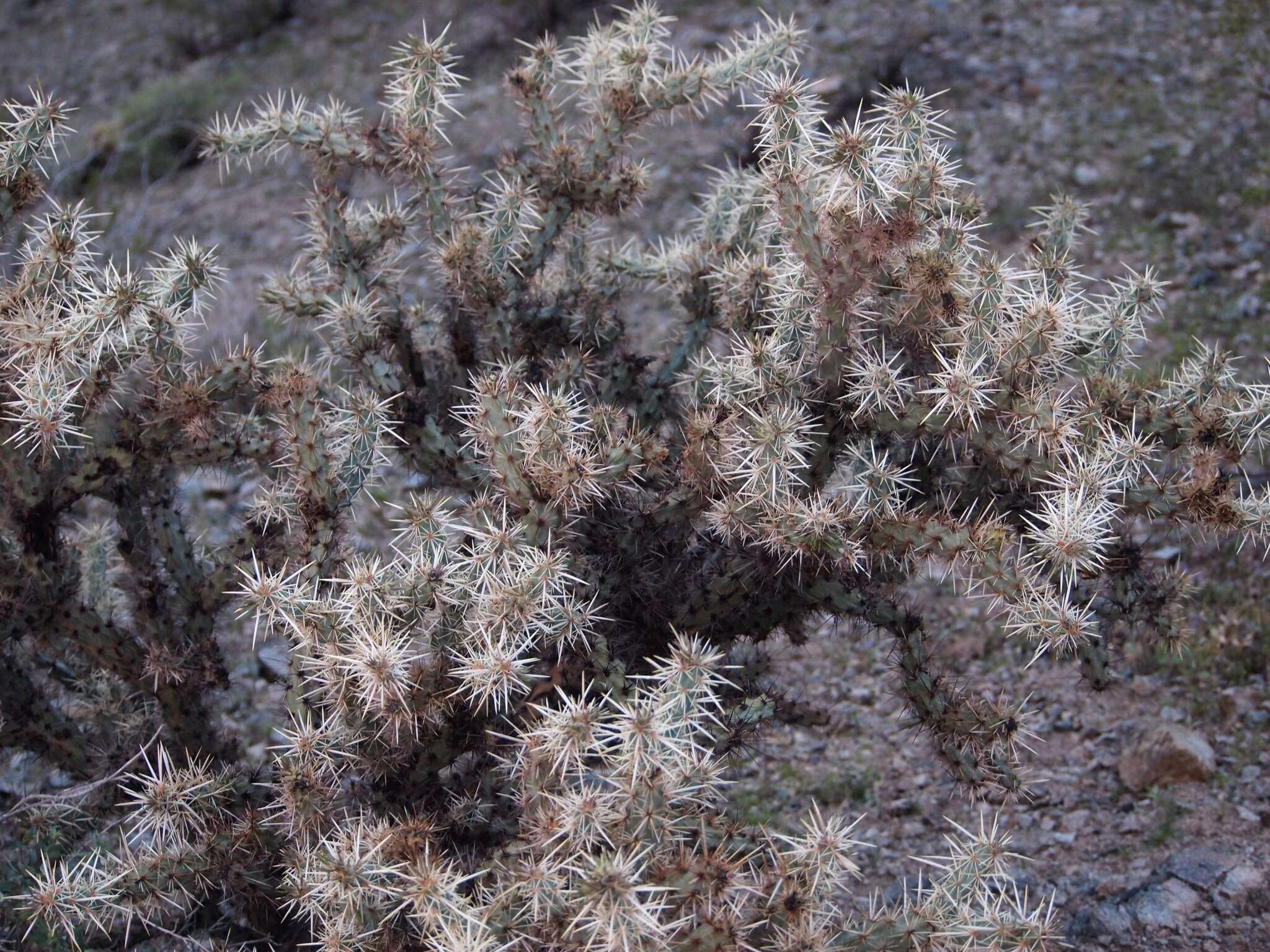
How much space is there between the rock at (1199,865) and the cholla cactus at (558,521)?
1.40ft

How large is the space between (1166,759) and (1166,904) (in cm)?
58

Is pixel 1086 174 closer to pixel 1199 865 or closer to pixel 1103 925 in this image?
pixel 1199 865

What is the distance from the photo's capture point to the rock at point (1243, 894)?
2885 millimetres

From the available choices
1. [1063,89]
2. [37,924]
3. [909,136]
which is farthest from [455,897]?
[1063,89]

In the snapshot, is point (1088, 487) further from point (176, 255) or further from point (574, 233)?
point (176, 255)

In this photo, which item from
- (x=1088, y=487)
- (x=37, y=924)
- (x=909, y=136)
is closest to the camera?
(x=1088, y=487)

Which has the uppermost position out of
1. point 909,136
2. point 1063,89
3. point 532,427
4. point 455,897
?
point 909,136

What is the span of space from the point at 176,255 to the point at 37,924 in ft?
5.50

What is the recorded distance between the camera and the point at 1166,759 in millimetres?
3418

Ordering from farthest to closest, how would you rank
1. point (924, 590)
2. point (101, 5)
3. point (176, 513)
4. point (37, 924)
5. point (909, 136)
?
1. point (101, 5)
2. point (924, 590)
3. point (176, 513)
4. point (909, 136)
5. point (37, 924)

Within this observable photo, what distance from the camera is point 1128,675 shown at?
12.8ft

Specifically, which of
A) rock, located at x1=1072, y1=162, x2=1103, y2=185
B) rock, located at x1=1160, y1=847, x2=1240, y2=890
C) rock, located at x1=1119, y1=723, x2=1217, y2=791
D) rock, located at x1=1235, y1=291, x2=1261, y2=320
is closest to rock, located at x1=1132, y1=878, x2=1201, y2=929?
rock, located at x1=1160, y1=847, x2=1240, y2=890

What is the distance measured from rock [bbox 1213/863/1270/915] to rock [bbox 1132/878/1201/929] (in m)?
0.06

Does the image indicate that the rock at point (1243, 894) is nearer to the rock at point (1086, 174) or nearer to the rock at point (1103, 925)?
the rock at point (1103, 925)
